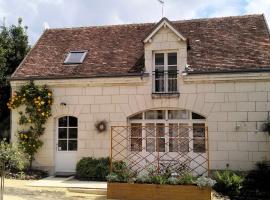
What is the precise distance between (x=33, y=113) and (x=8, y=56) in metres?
7.62

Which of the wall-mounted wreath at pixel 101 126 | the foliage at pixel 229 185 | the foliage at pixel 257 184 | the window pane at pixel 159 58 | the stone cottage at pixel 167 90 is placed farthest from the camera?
the window pane at pixel 159 58

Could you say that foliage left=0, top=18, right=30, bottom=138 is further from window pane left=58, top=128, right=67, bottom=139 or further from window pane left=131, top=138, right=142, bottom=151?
window pane left=131, top=138, right=142, bottom=151

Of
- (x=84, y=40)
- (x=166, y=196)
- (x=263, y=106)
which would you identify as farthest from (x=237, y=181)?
(x=84, y=40)

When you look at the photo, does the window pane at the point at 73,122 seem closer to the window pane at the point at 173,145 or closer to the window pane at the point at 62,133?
the window pane at the point at 62,133

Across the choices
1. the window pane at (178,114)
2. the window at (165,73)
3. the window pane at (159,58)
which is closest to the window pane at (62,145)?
the window at (165,73)

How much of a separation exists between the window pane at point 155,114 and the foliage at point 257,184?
4.25m

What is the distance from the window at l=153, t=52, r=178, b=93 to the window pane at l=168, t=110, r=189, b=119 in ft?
2.89

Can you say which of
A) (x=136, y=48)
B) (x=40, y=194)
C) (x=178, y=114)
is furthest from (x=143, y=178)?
(x=136, y=48)

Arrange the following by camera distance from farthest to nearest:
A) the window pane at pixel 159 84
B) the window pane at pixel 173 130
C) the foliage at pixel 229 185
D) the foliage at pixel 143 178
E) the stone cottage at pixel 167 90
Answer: the window pane at pixel 159 84 < the window pane at pixel 173 130 < the stone cottage at pixel 167 90 < the foliage at pixel 229 185 < the foliage at pixel 143 178

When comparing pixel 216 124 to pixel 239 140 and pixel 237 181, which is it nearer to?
pixel 239 140

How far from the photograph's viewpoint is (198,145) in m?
16.1

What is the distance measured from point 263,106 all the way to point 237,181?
12.4 feet

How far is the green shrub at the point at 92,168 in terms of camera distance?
16083 millimetres

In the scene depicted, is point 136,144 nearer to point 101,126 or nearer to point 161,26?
point 101,126
